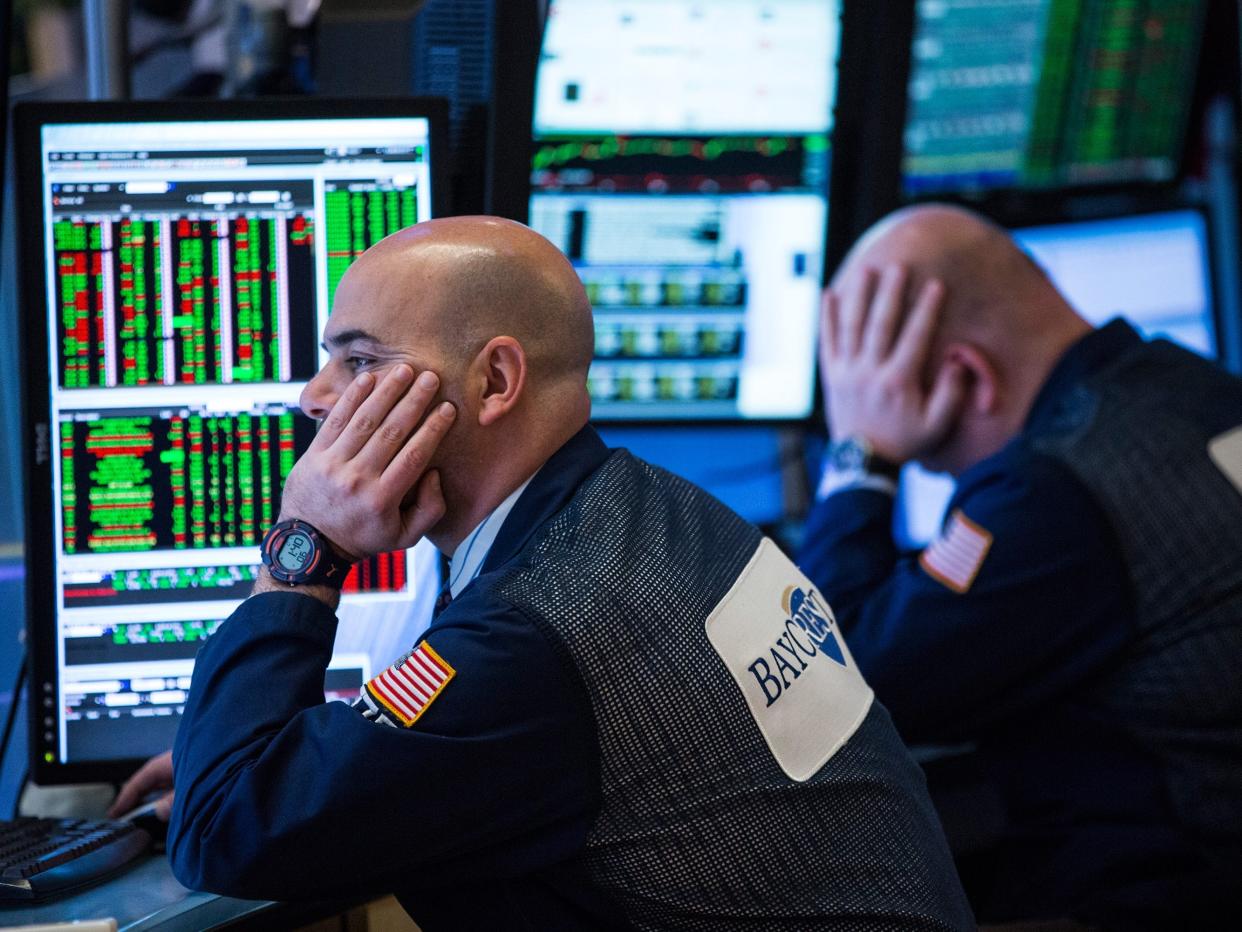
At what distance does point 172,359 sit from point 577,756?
65 centimetres

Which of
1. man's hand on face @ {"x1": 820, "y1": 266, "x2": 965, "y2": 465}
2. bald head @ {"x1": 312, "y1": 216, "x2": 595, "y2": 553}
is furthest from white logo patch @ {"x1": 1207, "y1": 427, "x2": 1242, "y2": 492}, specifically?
bald head @ {"x1": 312, "y1": 216, "x2": 595, "y2": 553}

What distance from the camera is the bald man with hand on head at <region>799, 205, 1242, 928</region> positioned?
1.83m

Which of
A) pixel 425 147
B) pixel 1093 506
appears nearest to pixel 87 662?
pixel 425 147

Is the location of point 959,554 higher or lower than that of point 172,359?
lower

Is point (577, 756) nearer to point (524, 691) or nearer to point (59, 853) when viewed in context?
point (524, 691)

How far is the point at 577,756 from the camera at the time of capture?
1.13 meters

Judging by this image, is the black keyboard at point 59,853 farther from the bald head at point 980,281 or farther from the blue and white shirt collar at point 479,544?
the bald head at point 980,281

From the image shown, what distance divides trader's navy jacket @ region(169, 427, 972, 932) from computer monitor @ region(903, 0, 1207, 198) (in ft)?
5.33

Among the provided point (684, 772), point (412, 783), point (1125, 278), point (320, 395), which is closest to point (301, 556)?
point (320, 395)

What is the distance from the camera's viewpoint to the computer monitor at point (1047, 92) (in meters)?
2.70

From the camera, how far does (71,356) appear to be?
153cm

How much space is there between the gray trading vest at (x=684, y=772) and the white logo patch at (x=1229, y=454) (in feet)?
2.68

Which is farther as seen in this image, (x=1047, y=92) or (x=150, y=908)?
(x=1047, y=92)

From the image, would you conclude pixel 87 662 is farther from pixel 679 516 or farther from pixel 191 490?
pixel 679 516
